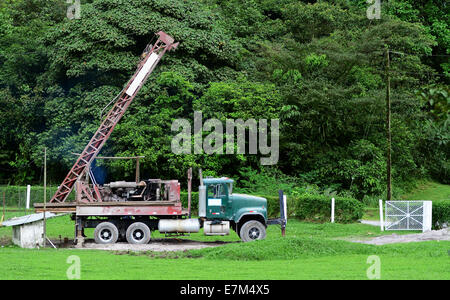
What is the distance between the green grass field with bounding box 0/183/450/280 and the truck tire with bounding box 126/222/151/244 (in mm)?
2931

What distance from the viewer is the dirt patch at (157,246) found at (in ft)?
75.7

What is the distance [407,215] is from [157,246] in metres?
12.8

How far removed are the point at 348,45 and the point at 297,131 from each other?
26.9ft

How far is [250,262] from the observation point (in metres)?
19.1

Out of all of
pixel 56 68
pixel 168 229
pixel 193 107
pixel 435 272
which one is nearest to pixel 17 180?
pixel 56 68

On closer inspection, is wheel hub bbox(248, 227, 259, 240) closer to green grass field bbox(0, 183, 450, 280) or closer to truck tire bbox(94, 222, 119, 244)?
green grass field bbox(0, 183, 450, 280)

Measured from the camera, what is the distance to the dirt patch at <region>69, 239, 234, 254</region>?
75.7 ft

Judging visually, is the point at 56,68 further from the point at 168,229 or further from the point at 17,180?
the point at 168,229

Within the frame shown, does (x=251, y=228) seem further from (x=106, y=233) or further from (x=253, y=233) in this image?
(x=106, y=233)

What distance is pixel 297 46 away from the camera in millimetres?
46281

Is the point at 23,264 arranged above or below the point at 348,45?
below
